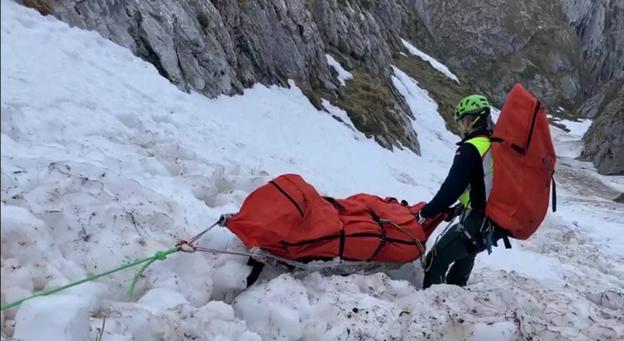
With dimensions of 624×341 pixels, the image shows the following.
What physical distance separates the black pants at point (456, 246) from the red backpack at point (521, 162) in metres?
0.32

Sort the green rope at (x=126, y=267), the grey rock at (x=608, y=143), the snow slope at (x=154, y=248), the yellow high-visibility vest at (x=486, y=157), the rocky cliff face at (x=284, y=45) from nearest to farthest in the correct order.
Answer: the green rope at (x=126, y=267) < the snow slope at (x=154, y=248) < the yellow high-visibility vest at (x=486, y=157) < the rocky cliff face at (x=284, y=45) < the grey rock at (x=608, y=143)

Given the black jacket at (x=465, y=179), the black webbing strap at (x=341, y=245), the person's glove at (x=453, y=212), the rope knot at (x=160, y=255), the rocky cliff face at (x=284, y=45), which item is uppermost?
the black jacket at (x=465, y=179)

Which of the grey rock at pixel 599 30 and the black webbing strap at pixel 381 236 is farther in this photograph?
the grey rock at pixel 599 30

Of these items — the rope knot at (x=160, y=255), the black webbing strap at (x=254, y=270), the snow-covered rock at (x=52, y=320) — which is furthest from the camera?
the black webbing strap at (x=254, y=270)

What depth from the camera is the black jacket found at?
566 cm

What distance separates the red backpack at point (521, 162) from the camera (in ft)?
18.0

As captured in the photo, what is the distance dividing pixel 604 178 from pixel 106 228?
148 feet

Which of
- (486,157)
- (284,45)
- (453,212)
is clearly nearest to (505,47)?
(284,45)

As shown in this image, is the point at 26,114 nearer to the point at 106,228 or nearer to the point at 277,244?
the point at 106,228

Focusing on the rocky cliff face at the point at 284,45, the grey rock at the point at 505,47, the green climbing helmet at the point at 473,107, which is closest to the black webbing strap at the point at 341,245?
the green climbing helmet at the point at 473,107

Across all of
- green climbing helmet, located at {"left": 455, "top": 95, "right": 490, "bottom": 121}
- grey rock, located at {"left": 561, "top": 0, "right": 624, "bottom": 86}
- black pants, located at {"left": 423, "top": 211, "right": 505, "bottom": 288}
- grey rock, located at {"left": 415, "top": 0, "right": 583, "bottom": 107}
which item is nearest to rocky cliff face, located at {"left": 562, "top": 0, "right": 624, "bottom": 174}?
grey rock, located at {"left": 561, "top": 0, "right": 624, "bottom": 86}

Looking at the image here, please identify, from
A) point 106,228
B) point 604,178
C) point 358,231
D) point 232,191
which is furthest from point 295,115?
point 604,178

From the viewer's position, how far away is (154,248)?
480cm

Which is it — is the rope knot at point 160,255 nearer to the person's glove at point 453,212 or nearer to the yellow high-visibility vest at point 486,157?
the yellow high-visibility vest at point 486,157
